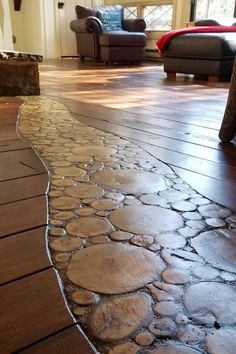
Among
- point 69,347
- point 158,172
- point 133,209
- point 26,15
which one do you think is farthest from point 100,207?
point 26,15

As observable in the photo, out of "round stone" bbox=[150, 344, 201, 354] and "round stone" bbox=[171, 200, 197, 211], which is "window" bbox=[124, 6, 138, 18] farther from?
"round stone" bbox=[150, 344, 201, 354]

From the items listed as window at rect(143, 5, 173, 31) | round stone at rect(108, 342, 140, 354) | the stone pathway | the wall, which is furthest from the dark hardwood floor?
window at rect(143, 5, 173, 31)

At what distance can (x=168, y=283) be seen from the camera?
687mm

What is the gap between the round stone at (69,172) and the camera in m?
1.23

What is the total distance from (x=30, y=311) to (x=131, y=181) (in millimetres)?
648

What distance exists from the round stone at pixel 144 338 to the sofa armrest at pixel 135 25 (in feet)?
20.1

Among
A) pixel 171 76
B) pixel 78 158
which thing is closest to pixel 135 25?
pixel 171 76

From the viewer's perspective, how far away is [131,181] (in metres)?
1.18

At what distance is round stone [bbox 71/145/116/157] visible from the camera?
1457 millimetres

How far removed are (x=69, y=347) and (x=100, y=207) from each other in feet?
1.61

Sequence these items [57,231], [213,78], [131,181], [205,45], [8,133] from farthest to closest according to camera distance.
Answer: [213,78], [205,45], [8,133], [131,181], [57,231]

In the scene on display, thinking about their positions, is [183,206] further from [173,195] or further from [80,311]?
[80,311]

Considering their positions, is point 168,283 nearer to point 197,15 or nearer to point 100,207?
point 100,207

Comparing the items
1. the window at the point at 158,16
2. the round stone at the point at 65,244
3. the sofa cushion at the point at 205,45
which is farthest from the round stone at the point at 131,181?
the window at the point at 158,16
